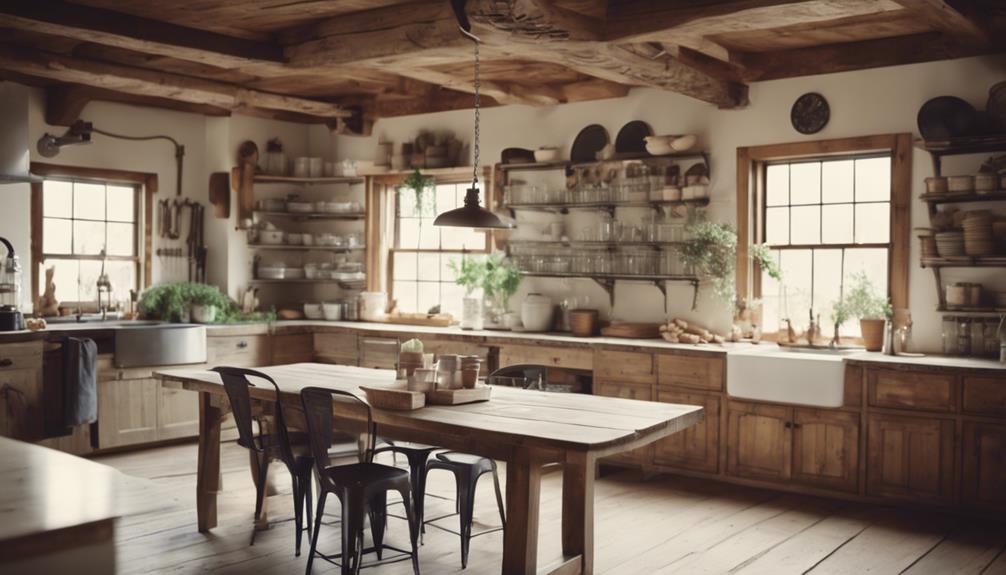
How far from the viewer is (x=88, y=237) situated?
761cm

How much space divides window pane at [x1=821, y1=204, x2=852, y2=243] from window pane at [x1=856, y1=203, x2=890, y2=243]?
2.4 inches

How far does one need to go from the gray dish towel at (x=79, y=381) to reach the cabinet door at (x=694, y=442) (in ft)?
13.2

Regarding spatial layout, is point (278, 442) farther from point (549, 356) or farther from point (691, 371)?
point (691, 371)

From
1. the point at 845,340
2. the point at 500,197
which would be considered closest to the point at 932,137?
the point at 845,340

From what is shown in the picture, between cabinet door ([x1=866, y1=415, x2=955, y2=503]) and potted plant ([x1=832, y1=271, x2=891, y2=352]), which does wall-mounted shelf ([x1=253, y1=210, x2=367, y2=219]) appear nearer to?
potted plant ([x1=832, y1=271, x2=891, y2=352])

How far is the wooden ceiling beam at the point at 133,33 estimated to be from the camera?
507 cm

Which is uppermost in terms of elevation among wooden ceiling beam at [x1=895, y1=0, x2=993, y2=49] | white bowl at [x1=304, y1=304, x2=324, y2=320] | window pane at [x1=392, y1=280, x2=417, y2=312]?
wooden ceiling beam at [x1=895, y1=0, x2=993, y2=49]

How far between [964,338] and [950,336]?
0.08 meters

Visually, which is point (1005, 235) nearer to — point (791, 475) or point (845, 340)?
point (845, 340)

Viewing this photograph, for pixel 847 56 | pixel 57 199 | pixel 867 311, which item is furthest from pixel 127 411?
pixel 847 56

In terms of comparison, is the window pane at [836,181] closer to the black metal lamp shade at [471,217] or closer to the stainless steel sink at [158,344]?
the black metal lamp shade at [471,217]

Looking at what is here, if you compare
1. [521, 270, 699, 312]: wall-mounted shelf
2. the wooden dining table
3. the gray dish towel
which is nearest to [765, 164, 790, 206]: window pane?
[521, 270, 699, 312]: wall-mounted shelf

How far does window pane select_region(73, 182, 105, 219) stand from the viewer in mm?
7516

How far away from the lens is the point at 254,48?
6047mm
